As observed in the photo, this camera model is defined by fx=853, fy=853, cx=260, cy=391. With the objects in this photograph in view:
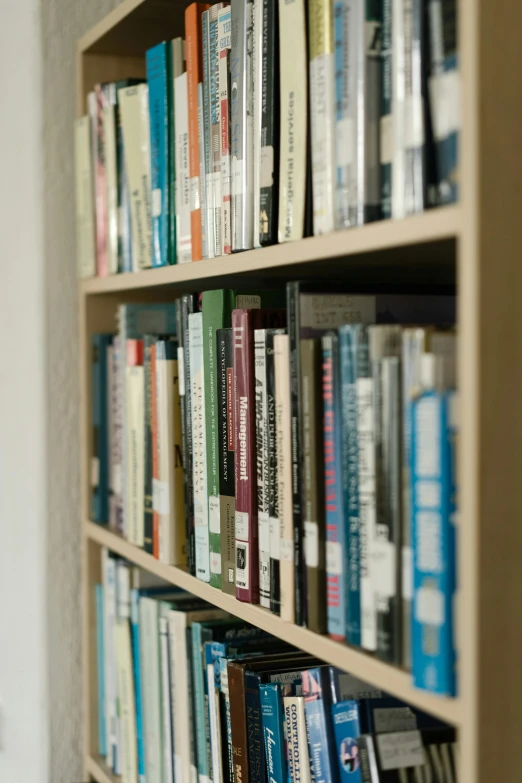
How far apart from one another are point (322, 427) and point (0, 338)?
2.76 ft

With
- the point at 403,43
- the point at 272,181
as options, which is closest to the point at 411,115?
the point at 403,43

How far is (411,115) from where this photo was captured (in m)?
0.70

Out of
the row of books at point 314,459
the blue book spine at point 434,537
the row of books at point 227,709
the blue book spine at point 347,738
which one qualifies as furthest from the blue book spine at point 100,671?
the blue book spine at point 434,537

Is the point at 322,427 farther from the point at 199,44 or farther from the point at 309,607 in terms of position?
the point at 199,44

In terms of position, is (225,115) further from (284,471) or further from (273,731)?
(273,731)

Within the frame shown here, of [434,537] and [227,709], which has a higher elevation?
[434,537]

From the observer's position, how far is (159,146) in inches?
45.6

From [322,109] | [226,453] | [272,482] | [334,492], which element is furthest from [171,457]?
[322,109]

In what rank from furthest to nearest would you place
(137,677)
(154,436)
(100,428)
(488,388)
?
(100,428) < (137,677) < (154,436) < (488,388)

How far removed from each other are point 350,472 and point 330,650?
17cm

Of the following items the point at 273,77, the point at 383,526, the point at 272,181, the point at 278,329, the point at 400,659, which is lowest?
the point at 400,659

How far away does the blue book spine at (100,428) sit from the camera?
141 centimetres

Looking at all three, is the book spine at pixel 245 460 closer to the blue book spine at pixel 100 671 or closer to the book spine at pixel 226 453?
the book spine at pixel 226 453

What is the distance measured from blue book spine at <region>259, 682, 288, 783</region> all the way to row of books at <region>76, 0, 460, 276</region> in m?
0.51
